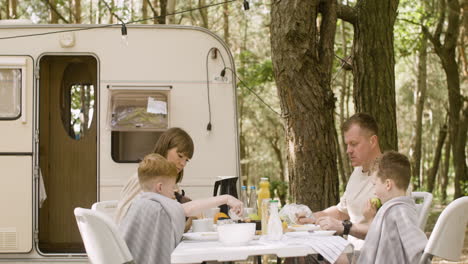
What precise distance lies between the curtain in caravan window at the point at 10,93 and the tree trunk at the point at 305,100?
2.59 meters

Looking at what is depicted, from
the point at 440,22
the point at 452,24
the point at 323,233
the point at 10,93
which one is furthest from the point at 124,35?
the point at 440,22

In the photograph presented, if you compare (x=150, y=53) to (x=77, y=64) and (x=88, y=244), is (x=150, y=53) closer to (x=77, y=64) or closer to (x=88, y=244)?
(x=77, y=64)

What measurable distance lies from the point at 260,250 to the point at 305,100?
369 centimetres

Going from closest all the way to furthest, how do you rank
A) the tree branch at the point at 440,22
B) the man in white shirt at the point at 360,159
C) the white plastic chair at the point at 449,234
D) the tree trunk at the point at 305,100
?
the white plastic chair at the point at 449,234 → the man in white shirt at the point at 360,159 → the tree trunk at the point at 305,100 → the tree branch at the point at 440,22

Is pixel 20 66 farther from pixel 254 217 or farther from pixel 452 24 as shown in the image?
pixel 452 24

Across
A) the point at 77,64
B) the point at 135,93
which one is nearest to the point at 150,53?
the point at 135,93

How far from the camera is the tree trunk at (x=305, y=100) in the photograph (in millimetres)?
7039

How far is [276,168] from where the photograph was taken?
4284 centimetres

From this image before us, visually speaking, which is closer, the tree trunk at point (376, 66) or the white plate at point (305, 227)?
the white plate at point (305, 227)

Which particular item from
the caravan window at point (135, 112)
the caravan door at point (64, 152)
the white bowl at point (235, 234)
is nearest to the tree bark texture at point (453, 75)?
the caravan door at point (64, 152)

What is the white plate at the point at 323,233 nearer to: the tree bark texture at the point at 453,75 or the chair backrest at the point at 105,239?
the chair backrest at the point at 105,239

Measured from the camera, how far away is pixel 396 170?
12.7 feet

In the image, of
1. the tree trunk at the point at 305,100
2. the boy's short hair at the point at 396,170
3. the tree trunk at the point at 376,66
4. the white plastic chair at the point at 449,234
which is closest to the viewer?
the white plastic chair at the point at 449,234

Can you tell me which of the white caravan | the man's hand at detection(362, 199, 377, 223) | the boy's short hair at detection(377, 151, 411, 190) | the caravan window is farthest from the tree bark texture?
the boy's short hair at detection(377, 151, 411, 190)
